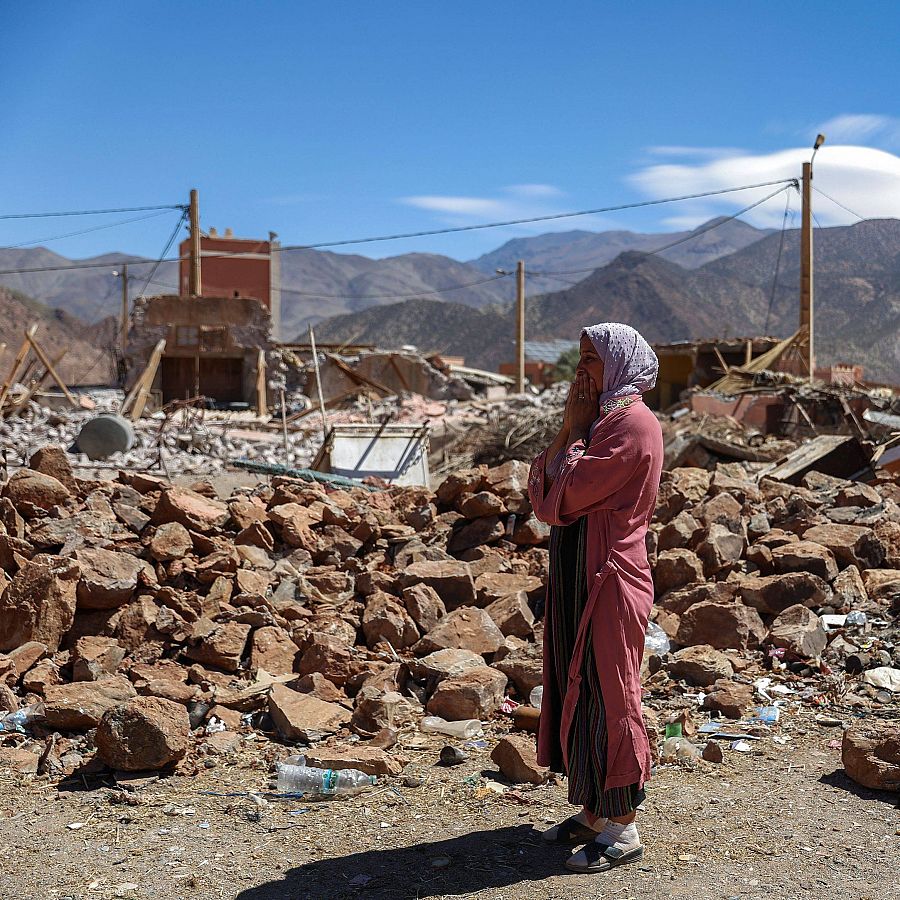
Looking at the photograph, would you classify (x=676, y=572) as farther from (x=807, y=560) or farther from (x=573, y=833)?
(x=573, y=833)

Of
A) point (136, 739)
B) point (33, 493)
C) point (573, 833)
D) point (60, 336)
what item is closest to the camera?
point (573, 833)

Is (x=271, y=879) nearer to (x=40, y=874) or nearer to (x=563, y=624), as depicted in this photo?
(x=40, y=874)

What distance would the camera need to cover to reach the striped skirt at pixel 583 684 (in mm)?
2965

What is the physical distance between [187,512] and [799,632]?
3.61m

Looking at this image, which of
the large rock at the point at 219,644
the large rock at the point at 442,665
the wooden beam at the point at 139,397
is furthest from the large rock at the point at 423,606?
the wooden beam at the point at 139,397

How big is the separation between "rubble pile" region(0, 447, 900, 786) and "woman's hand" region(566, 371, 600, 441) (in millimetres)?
1462

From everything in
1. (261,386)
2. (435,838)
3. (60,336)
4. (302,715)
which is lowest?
(435,838)

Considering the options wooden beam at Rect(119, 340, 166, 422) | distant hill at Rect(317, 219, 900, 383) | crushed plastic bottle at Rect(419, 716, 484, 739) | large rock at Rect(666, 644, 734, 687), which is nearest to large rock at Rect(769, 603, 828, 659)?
large rock at Rect(666, 644, 734, 687)

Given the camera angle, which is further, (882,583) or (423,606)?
(882,583)

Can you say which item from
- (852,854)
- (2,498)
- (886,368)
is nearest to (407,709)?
(852,854)

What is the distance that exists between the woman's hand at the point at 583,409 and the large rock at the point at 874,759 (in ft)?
5.78

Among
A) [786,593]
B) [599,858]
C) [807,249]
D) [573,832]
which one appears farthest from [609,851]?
[807,249]

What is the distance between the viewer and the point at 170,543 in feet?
18.7

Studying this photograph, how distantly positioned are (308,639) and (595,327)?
2.69m
